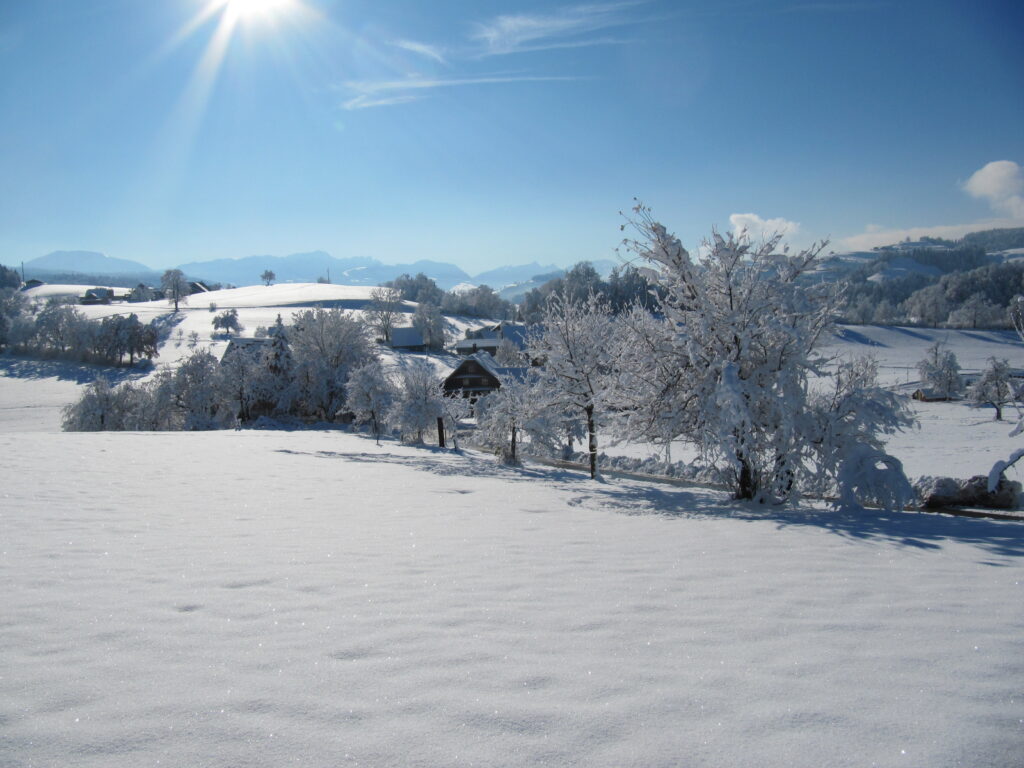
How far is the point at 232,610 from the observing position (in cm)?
402

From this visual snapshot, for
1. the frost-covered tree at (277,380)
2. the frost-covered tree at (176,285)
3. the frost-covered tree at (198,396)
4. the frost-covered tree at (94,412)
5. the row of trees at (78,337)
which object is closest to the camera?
the frost-covered tree at (94,412)

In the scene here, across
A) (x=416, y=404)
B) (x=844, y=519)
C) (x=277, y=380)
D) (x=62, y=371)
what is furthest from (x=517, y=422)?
(x=62, y=371)

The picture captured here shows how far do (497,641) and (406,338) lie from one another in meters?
91.1

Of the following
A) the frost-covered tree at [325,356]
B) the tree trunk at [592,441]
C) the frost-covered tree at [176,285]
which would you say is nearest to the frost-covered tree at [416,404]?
the frost-covered tree at [325,356]

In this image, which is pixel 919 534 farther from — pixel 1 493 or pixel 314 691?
pixel 1 493

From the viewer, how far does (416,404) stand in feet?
98.0

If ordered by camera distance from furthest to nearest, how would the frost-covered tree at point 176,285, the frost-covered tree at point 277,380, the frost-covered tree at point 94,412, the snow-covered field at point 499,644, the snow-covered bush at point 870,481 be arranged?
the frost-covered tree at point 176,285
the frost-covered tree at point 277,380
the frost-covered tree at point 94,412
the snow-covered bush at point 870,481
the snow-covered field at point 499,644

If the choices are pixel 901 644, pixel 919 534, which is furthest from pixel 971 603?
pixel 919 534

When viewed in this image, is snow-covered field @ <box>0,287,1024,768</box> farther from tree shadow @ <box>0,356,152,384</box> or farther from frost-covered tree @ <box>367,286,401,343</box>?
frost-covered tree @ <box>367,286,401,343</box>

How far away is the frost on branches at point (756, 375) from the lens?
10.3 metres

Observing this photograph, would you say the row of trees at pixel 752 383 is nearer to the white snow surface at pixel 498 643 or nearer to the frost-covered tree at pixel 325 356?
the white snow surface at pixel 498 643

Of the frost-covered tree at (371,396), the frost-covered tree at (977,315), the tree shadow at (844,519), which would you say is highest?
the frost-covered tree at (977,315)

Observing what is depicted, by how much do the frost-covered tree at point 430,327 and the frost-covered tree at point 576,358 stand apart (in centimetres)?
7138

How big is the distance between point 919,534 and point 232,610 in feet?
26.4
